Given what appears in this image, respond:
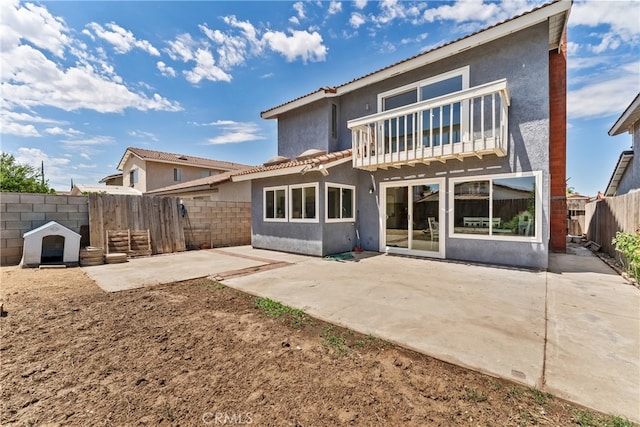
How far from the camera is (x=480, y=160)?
7.60 meters

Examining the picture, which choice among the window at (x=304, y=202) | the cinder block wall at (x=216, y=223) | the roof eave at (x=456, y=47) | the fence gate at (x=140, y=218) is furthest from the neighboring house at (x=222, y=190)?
the roof eave at (x=456, y=47)

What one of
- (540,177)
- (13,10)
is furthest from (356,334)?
(13,10)

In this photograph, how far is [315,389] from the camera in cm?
237

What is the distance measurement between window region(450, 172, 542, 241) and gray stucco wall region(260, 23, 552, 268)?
179 mm

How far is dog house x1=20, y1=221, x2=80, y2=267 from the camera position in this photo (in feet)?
23.6

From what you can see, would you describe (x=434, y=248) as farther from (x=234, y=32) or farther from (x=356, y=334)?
(x=234, y=32)

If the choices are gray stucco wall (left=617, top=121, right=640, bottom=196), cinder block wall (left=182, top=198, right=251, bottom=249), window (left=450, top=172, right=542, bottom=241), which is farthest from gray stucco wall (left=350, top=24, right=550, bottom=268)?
cinder block wall (left=182, top=198, right=251, bottom=249)

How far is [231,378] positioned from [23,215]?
31.0 ft

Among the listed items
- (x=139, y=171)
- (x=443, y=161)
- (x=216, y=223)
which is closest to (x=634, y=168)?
(x=443, y=161)

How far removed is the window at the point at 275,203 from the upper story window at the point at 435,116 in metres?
4.31

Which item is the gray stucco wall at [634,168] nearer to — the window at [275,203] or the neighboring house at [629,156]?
the neighboring house at [629,156]

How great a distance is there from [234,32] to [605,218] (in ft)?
49.8

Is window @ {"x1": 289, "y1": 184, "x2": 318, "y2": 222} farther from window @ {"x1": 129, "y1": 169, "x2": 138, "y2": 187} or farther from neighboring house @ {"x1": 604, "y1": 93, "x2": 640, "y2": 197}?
window @ {"x1": 129, "y1": 169, "x2": 138, "y2": 187}

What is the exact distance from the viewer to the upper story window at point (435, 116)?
755 cm
